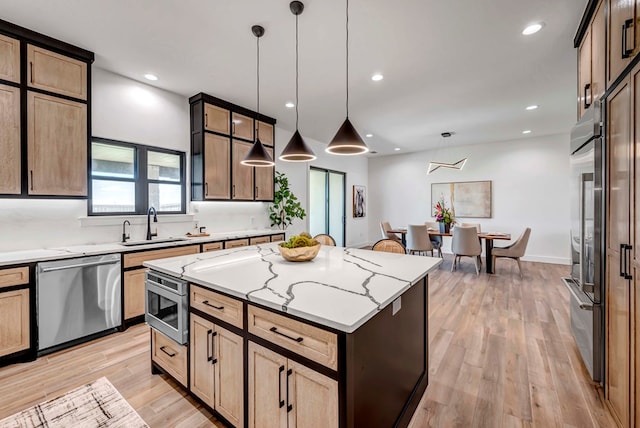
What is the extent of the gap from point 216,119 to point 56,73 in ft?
5.80

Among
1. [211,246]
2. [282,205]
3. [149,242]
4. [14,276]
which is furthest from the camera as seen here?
[282,205]

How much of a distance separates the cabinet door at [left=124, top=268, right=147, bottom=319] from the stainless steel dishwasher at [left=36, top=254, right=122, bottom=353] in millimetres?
78

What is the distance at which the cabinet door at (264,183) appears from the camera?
4.97 meters

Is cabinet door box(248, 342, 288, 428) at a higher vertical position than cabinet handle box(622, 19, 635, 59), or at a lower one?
lower

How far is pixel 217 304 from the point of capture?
169 centimetres

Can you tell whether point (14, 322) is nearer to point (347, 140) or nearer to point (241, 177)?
point (241, 177)

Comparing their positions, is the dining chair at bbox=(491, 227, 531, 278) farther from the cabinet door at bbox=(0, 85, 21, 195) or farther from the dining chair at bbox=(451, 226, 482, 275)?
the cabinet door at bbox=(0, 85, 21, 195)

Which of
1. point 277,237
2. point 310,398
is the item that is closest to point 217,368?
point 310,398

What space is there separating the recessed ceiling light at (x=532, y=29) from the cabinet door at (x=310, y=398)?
3223 millimetres

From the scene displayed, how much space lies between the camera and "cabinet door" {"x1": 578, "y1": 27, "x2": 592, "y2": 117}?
7.54 feet

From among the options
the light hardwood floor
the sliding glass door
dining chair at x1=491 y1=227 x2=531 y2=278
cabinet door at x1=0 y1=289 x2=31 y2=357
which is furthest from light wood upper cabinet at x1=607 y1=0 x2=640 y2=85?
the sliding glass door

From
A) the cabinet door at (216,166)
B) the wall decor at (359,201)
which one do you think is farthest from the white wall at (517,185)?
the cabinet door at (216,166)

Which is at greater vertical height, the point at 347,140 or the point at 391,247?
the point at 347,140

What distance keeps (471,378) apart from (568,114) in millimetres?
5044
